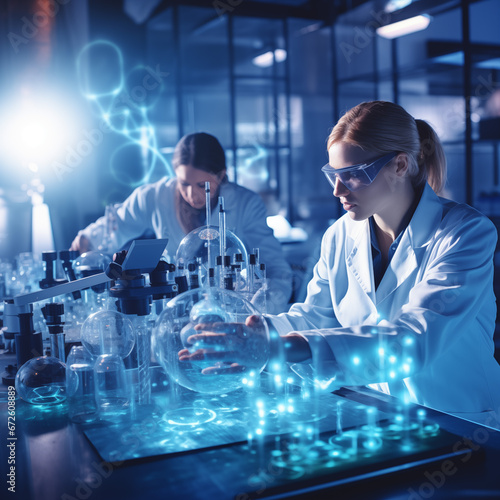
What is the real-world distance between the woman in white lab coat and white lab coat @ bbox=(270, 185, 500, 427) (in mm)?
400

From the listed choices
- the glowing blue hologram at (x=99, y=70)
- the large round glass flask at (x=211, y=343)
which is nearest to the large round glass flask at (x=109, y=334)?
the large round glass flask at (x=211, y=343)

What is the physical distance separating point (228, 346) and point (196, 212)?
1.84m


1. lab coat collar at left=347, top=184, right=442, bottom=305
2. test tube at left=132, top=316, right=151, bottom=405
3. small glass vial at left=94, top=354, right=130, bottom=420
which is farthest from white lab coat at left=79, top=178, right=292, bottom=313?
small glass vial at left=94, top=354, right=130, bottom=420

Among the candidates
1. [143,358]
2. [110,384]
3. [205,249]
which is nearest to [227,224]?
[205,249]

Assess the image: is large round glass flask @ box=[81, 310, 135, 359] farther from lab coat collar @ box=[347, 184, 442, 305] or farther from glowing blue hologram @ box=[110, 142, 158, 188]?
glowing blue hologram @ box=[110, 142, 158, 188]

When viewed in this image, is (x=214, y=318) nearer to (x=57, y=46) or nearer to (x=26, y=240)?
(x=26, y=240)

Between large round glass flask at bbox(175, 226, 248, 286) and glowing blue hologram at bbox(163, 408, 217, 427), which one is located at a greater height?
large round glass flask at bbox(175, 226, 248, 286)

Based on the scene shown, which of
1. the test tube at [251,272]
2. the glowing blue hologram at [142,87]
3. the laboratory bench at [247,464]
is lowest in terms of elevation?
the laboratory bench at [247,464]

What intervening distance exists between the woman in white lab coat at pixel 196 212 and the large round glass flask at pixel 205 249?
46 cm

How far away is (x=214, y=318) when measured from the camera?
1158 millimetres

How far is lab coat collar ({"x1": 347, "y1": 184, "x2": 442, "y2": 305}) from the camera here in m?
1.71

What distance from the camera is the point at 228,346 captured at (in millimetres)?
1095

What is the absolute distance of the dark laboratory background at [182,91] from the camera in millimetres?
5371

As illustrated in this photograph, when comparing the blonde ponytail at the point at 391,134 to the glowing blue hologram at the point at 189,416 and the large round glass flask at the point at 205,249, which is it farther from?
the glowing blue hologram at the point at 189,416
